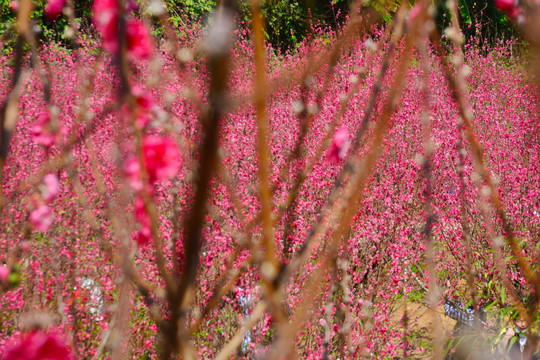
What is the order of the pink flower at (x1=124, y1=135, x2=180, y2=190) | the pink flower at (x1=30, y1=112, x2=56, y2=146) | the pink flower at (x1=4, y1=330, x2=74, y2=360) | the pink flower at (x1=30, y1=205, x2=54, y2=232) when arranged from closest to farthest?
the pink flower at (x1=4, y1=330, x2=74, y2=360), the pink flower at (x1=124, y1=135, x2=180, y2=190), the pink flower at (x1=30, y1=112, x2=56, y2=146), the pink flower at (x1=30, y1=205, x2=54, y2=232)

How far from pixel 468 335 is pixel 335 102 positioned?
2.13m

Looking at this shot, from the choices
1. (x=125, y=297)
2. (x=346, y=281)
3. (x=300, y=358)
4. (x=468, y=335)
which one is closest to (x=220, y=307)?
(x=300, y=358)

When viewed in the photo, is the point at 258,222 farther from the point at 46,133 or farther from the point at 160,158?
the point at 46,133

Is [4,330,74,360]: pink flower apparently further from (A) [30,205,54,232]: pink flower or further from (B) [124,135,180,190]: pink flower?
(A) [30,205,54,232]: pink flower

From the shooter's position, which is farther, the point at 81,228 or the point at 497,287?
the point at 497,287

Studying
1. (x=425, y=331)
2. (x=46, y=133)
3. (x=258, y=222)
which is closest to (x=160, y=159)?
(x=258, y=222)

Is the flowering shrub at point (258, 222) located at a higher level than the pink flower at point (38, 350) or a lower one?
higher

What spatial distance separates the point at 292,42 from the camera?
8.34 meters

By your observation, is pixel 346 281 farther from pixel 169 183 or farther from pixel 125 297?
pixel 125 297

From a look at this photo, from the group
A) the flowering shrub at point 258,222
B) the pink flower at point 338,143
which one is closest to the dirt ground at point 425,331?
the flowering shrub at point 258,222

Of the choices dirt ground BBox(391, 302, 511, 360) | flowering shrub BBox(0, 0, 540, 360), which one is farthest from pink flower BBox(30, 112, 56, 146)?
dirt ground BBox(391, 302, 511, 360)

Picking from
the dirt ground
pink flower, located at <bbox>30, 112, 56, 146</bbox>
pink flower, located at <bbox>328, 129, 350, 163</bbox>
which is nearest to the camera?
pink flower, located at <bbox>328, 129, 350, 163</bbox>

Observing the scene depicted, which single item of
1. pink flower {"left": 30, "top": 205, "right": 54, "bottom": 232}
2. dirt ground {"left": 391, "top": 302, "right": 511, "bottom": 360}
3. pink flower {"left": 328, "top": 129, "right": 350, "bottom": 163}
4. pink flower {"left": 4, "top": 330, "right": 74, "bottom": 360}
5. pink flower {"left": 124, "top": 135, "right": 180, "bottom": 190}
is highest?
pink flower {"left": 30, "top": 205, "right": 54, "bottom": 232}

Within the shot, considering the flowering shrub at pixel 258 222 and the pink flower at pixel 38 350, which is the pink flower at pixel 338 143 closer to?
the flowering shrub at pixel 258 222
